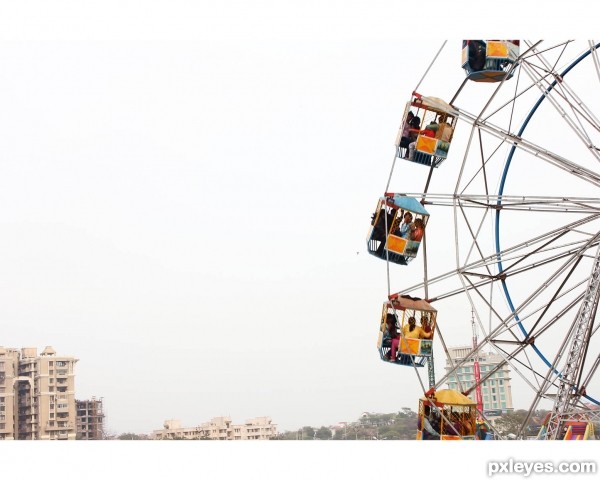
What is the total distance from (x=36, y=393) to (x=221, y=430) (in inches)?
712

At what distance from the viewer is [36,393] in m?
87.2

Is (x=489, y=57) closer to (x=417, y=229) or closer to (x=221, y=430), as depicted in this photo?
(x=417, y=229)

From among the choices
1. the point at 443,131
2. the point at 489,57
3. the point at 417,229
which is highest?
the point at 489,57

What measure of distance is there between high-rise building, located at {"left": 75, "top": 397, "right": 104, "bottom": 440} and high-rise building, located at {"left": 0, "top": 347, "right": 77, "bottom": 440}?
91 centimetres

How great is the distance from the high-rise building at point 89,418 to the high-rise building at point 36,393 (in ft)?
A: 2.97

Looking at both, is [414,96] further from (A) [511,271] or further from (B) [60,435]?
(B) [60,435]

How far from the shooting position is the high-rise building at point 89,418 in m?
87.2

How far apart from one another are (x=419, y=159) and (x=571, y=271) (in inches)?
124

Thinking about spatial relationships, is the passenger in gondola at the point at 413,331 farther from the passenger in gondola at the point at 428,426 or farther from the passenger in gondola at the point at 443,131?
the passenger in gondola at the point at 443,131

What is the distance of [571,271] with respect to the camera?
51.1ft

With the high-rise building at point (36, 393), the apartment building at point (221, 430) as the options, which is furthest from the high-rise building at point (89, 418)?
the apartment building at point (221, 430)

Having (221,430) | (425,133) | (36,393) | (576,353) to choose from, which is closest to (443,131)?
(425,133)

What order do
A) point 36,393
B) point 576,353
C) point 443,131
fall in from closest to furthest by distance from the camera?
point 576,353 < point 443,131 < point 36,393
